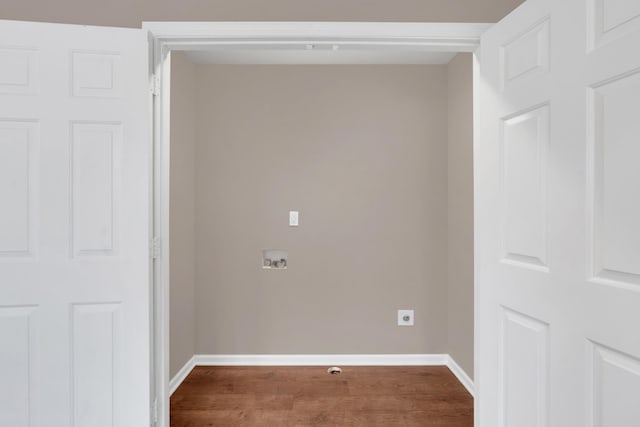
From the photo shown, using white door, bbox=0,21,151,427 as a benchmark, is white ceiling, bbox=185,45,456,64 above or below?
above

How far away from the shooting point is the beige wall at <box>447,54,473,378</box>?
108 inches

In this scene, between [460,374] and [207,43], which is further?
[460,374]

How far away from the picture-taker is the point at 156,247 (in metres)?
1.70

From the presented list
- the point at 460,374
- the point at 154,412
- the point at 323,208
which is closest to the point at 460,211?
the point at 323,208

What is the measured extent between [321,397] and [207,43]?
91.1 inches

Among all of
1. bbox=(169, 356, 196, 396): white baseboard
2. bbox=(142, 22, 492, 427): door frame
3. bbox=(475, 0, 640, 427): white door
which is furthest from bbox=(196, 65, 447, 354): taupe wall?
bbox=(475, 0, 640, 427): white door

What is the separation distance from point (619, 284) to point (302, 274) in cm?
238

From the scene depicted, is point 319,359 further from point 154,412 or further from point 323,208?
point 154,412

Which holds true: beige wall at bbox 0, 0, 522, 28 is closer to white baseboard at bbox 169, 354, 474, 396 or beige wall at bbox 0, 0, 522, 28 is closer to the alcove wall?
the alcove wall

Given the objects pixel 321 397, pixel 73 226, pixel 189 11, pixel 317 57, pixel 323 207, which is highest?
pixel 317 57

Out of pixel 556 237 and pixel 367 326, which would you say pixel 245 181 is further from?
pixel 556 237

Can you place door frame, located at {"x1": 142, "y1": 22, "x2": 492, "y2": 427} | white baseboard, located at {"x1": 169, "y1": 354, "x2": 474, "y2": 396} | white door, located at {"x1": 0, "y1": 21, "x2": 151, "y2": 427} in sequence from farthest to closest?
white baseboard, located at {"x1": 169, "y1": 354, "x2": 474, "y2": 396}, door frame, located at {"x1": 142, "y1": 22, "x2": 492, "y2": 427}, white door, located at {"x1": 0, "y1": 21, "x2": 151, "y2": 427}

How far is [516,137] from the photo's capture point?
140cm

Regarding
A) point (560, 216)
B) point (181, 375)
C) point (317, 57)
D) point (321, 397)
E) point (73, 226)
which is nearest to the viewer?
point (560, 216)
